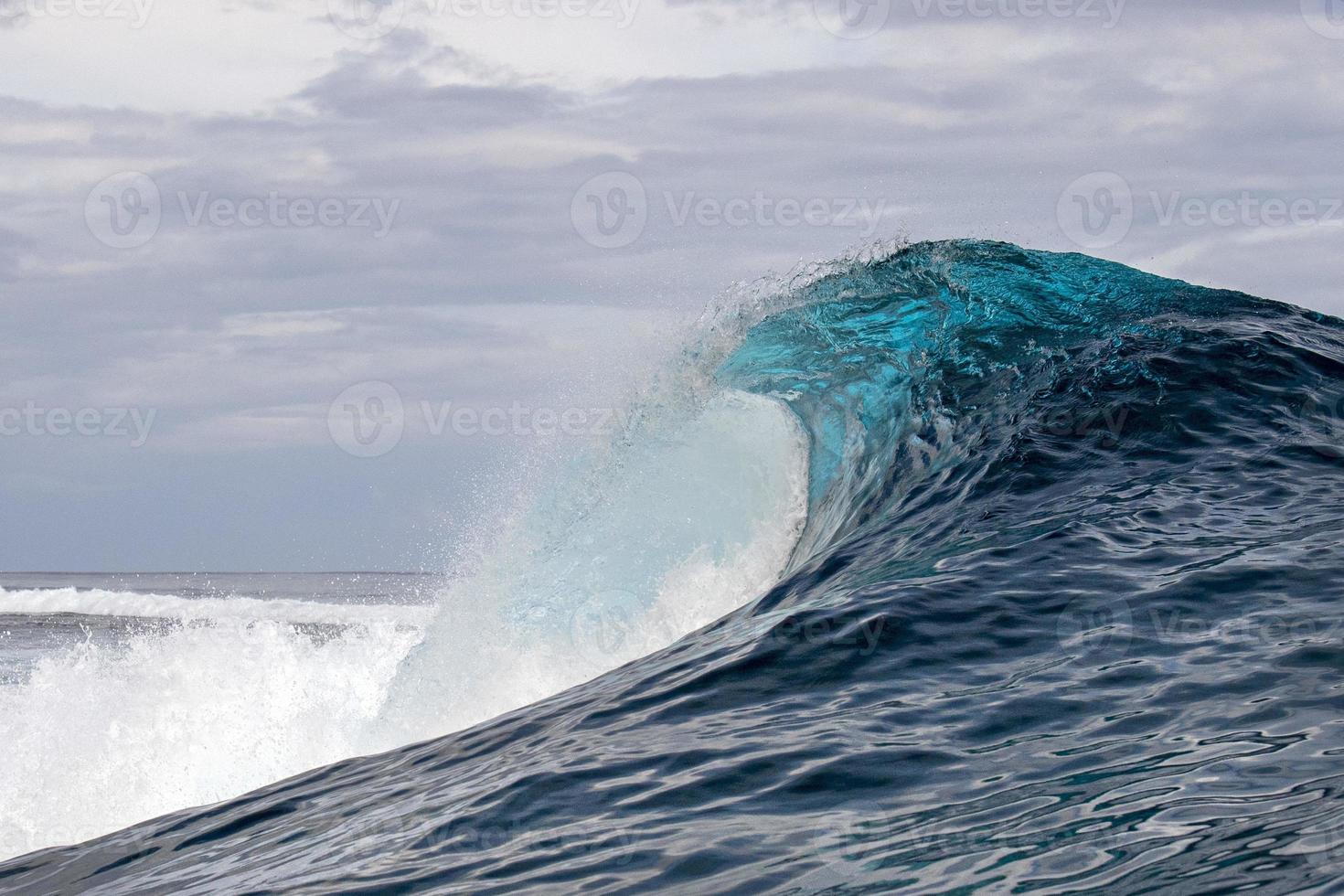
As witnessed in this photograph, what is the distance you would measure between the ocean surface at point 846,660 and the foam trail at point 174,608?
904 inches

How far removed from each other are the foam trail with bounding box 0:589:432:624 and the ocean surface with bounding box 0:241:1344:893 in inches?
904

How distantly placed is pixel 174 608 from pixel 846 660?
119 feet

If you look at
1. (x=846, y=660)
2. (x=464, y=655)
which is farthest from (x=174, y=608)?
(x=846, y=660)

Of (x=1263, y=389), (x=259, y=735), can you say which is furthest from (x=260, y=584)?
(x=1263, y=389)

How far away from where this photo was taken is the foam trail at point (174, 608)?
35.0 metres

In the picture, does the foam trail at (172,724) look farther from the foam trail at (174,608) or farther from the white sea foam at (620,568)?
the foam trail at (174,608)

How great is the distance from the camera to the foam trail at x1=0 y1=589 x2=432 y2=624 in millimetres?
35031

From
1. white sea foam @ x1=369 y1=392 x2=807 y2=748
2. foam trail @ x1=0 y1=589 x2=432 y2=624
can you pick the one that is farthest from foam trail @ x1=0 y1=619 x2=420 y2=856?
foam trail @ x1=0 y1=589 x2=432 y2=624

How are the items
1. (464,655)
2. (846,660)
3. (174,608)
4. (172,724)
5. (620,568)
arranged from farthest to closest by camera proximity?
(174,608) < (172,724) < (620,568) < (464,655) < (846,660)

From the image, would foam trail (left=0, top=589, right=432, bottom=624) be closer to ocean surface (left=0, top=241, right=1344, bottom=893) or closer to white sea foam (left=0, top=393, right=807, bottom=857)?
ocean surface (left=0, top=241, right=1344, bottom=893)

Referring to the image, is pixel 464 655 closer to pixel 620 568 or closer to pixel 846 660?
pixel 620 568

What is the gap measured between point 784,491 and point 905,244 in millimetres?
3889

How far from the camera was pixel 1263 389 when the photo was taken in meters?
8.33

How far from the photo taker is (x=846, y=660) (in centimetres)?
512
